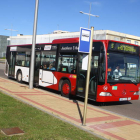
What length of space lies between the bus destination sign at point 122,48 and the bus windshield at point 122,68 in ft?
0.58

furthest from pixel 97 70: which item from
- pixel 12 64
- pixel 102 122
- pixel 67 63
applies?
pixel 12 64

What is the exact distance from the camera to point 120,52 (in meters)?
10.1

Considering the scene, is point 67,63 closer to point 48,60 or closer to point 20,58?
Result: point 48,60

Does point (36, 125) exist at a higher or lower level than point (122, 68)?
lower

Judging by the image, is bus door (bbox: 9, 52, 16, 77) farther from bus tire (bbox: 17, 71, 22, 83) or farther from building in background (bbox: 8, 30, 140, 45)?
building in background (bbox: 8, 30, 140, 45)

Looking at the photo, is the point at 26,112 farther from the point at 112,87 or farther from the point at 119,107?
Answer: the point at 119,107

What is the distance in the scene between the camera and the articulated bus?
9.63m

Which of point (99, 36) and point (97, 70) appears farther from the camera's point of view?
point (99, 36)

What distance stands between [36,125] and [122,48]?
5757 millimetres

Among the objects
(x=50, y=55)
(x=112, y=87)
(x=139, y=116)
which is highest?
(x=50, y=55)

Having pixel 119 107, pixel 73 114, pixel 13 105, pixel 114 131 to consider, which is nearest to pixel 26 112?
pixel 13 105

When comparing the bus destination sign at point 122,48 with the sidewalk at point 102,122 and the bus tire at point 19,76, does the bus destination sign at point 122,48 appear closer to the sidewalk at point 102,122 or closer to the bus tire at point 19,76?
the sidewalk at point 102,122

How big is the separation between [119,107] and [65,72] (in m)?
3.29

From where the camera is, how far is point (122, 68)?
10016 mm
